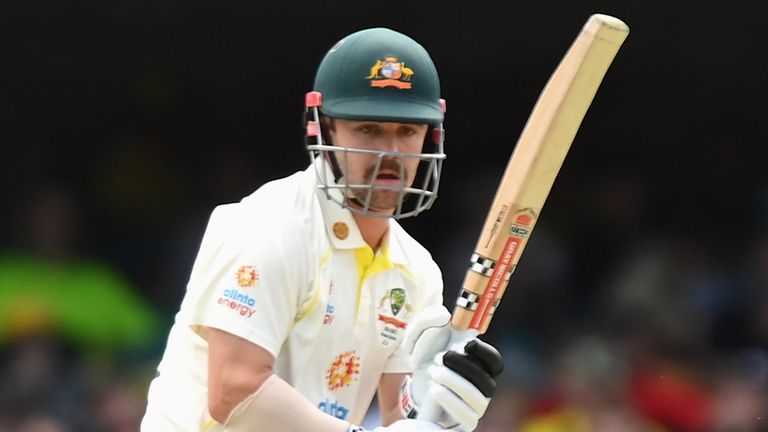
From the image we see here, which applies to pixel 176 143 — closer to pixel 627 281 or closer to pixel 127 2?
pixel 127 2

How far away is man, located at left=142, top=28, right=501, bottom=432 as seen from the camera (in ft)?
9.50

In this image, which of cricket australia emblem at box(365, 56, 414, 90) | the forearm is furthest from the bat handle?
cricket australia emblem at box(365, 56, 414, 90)

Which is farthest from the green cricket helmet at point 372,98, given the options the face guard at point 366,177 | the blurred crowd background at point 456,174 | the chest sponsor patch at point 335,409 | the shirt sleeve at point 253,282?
the blurred crowd background at point 456,174

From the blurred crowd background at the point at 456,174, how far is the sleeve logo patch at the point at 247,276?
292 centimetres

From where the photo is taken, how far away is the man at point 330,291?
114 inches

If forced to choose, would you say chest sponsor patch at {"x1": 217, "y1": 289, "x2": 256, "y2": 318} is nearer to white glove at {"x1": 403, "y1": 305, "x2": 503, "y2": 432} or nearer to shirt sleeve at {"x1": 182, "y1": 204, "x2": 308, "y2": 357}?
shirt sleeve at {"x1": 182, "y1": 204, "x2": 308, "y2": 357}

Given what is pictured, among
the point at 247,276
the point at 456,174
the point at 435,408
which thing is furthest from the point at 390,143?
the point at 456,174

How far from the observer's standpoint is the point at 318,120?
318 cm

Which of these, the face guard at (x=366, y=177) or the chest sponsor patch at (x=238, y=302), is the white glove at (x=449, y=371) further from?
the chest sponsor patch at (x=238, y=302)

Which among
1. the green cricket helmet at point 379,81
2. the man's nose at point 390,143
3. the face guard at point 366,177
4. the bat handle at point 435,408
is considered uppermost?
the green cricket helmet at point 379,81

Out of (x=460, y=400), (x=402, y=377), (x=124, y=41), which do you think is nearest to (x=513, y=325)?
(x=124, y=41)

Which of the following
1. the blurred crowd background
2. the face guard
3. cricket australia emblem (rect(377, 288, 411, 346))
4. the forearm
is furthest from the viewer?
the blurred crowd background

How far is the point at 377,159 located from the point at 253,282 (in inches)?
15.0

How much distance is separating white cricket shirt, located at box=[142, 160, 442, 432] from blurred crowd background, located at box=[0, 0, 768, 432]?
101 inches
